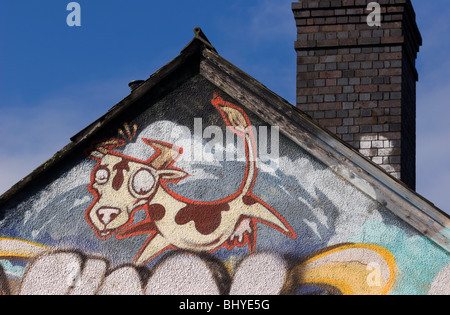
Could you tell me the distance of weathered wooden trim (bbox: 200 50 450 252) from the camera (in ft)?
26.8

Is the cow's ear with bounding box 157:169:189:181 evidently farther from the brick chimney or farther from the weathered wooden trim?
the brick chimney

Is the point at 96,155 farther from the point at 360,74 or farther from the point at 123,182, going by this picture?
the point at 360,74

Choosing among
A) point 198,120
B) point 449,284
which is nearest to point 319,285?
point 449,284

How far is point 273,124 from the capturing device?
343 inches

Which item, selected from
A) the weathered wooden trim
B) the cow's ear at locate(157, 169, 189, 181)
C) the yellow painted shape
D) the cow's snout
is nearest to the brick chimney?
the weathered wooden trim

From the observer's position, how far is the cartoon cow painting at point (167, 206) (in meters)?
8.49

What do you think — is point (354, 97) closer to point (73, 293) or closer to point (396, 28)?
point (396, 28)

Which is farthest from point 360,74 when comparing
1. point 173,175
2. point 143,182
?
point 143,182

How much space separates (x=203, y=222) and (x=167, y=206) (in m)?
0.41

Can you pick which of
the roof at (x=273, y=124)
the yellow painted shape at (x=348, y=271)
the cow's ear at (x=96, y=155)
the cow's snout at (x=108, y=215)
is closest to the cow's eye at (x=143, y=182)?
the cow's snout at (x=108, y=215)

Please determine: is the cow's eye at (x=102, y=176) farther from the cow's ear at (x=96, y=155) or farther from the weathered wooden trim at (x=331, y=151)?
the weathered wooden trim at (x=331, y=151)

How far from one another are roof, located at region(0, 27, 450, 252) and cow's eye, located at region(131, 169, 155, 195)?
62 cm

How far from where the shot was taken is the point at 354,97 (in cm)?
1282

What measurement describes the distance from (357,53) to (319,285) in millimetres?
5634
